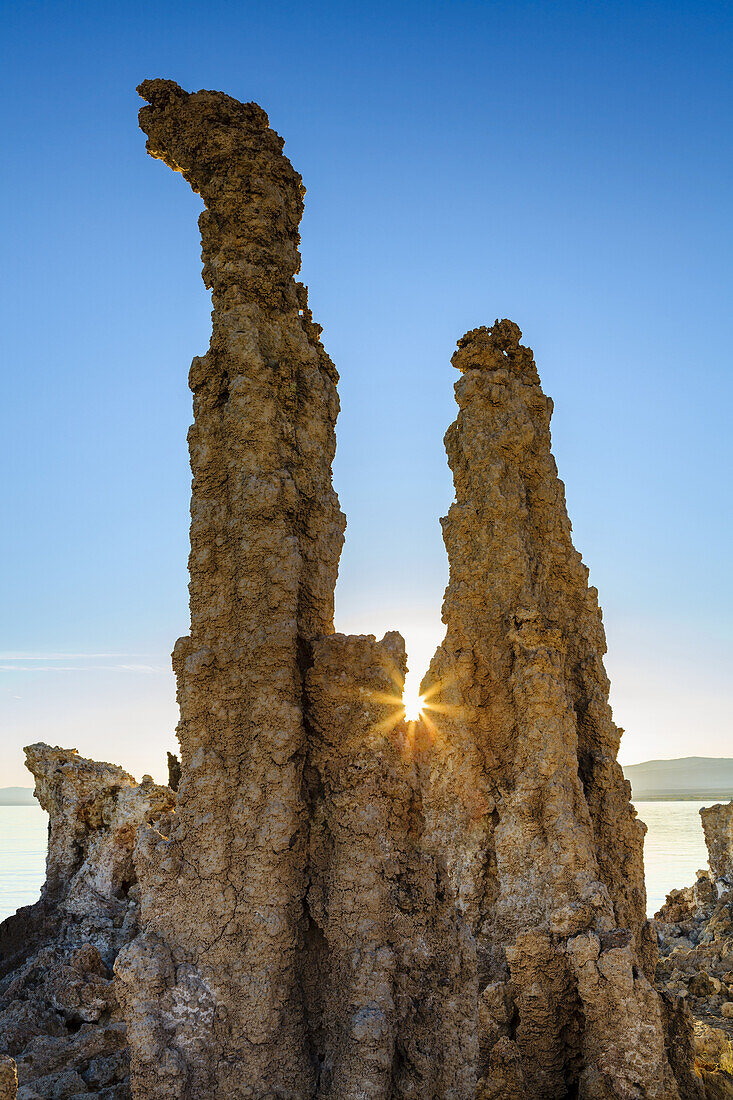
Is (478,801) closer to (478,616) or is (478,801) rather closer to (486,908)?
(486,908)

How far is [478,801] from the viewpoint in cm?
844

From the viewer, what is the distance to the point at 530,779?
26.4ft

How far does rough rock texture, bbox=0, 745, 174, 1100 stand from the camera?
908cm

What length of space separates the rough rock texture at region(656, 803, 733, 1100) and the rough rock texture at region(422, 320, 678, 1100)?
1.49m

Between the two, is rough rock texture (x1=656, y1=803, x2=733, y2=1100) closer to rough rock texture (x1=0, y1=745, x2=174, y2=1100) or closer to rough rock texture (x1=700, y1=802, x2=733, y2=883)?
rough rock texture (x1=700, y1=802, x2=733, y2=883)

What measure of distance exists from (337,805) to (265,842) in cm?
67

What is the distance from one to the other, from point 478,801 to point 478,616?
1.99 metres

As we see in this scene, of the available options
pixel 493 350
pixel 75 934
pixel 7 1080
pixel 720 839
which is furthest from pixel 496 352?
pixel 720 839

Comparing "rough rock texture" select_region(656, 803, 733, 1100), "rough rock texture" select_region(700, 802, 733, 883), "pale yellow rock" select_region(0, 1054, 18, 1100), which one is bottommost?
"rough rock texture" select_region(656, 803, 733, 1100)

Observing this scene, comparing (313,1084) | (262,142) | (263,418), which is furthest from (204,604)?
(262,142)

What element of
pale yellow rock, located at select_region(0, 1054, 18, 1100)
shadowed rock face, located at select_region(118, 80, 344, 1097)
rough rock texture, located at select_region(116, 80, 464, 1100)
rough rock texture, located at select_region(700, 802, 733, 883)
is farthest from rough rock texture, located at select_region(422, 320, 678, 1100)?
rough rock texture, located at select_region(700, 802, 733, 883)

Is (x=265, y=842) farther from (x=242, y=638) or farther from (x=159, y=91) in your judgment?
(x=159, y=91)

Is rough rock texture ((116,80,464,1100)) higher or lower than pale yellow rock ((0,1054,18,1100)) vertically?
higher

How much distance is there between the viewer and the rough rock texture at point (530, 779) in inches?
277
